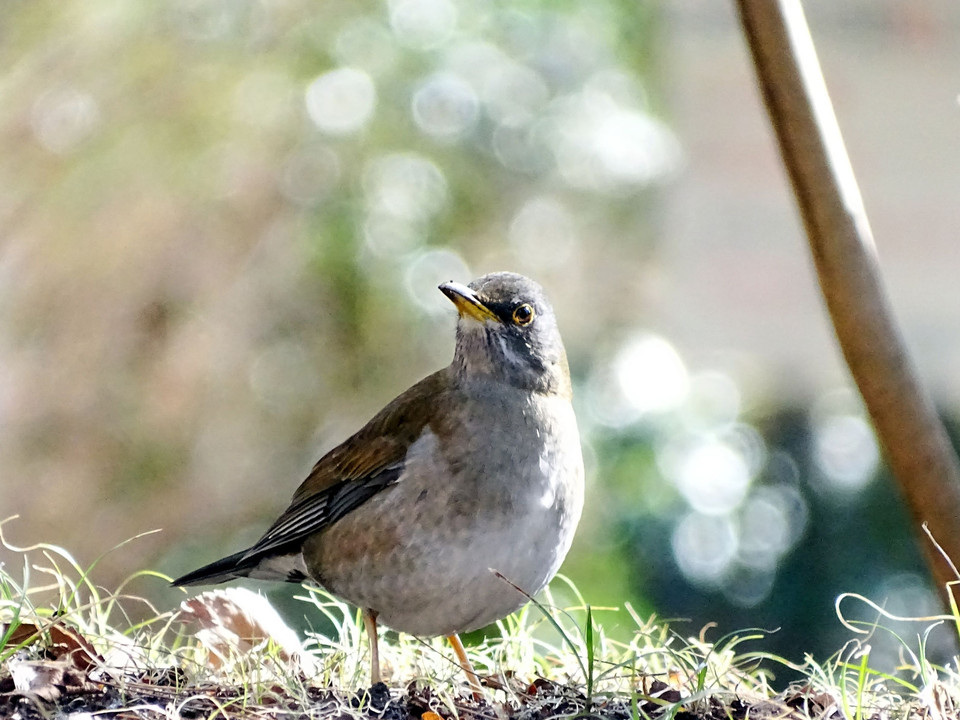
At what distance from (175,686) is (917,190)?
5.71 metres

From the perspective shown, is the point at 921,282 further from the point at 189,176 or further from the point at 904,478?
the point at 904,478

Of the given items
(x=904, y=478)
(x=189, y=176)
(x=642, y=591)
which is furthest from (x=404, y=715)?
(x=189, y=176)

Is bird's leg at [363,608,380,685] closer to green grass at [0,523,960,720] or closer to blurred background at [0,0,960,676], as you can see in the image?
green grass at [0,523,960,720]

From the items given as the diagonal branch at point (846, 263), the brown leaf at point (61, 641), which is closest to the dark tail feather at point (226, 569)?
the brown leaf at point (61, 641)

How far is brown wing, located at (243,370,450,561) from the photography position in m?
2.48

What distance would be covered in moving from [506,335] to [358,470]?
18.3 inches

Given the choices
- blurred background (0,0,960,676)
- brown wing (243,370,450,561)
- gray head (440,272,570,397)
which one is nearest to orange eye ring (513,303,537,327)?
gray head (440,272,570,397)

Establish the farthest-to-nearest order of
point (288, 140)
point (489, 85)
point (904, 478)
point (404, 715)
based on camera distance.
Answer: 1. point (288, 140)
2. point (489, 85)
3. point (904, 478)
4. point (404, 715)

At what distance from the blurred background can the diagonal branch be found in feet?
8.04

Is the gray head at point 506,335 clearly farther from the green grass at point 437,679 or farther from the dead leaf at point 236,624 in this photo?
the dead leaf at point 236,624

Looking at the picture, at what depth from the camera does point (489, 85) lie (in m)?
4.57

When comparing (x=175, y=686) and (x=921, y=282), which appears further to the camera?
(x=921, y=282)

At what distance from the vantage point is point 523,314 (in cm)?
257

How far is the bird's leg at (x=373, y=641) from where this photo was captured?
2221mm
